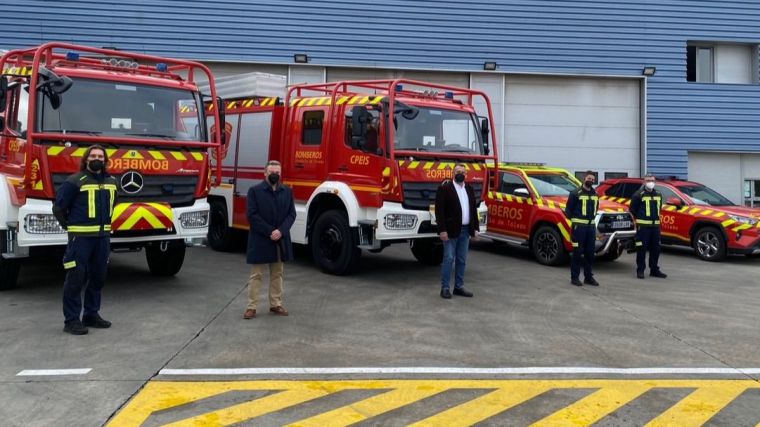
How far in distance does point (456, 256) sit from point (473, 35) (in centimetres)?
1066

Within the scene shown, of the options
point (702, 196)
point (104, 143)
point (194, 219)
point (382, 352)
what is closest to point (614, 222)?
point (702, 196)

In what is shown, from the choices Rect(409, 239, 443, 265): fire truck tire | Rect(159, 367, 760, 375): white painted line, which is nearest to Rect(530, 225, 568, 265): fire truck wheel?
Rect(409, 239, 443, 265): fire truck tire

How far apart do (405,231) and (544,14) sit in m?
11.3

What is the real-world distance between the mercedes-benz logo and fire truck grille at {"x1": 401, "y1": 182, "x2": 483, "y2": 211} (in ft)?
11.2

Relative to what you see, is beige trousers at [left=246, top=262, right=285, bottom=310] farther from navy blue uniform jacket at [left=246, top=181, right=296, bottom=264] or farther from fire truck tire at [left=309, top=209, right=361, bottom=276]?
fire truck tire at [left=309, top=209, right=361, bottom=276]

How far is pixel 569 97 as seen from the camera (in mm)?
18000

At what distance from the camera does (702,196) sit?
13047mm

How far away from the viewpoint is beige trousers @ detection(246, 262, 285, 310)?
6.92 metres

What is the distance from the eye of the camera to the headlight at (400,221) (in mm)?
8781

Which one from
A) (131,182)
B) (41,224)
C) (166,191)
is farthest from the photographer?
(166,191)

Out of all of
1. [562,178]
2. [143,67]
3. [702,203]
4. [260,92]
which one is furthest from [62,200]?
[702,203]

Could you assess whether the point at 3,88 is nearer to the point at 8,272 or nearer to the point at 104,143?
the point at 104,143

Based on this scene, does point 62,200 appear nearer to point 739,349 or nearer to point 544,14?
point 739,349

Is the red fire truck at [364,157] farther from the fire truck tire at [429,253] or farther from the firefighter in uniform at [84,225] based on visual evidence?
the firefighter in uniform at [84,225]
